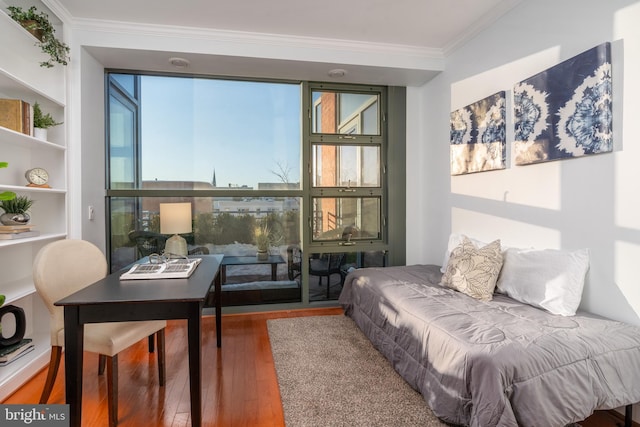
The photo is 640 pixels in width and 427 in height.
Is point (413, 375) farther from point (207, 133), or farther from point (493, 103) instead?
point (207, 133)

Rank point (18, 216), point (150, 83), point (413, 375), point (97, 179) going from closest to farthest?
point (413, 375)
point (18, 216)
point (97, 179)
point (150, 83)

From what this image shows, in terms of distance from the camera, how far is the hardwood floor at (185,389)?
1801 millimetres

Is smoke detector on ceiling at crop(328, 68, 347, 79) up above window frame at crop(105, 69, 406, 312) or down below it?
above

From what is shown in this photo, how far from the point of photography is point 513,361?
144cm

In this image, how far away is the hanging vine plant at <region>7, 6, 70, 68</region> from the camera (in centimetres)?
218

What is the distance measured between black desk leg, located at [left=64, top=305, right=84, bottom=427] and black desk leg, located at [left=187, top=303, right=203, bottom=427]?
505mm

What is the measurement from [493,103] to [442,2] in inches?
35.0

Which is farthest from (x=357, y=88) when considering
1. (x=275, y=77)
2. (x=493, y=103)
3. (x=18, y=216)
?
(x=18, y=216)

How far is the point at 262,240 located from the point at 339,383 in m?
1.84

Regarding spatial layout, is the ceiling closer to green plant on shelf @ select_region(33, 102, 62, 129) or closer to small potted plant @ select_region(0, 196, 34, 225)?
green plant on shelf @ select_region(33, 102, 62, 129)

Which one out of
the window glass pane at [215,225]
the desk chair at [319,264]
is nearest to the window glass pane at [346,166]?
the window glass pane at [215,225]

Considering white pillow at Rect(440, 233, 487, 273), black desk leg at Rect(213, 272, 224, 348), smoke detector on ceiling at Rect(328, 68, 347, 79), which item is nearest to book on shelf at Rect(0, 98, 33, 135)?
black desk leg at Rect(213, 272, 224, 348)

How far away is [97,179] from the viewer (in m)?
3.04

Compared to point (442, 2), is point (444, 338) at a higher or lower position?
lower
